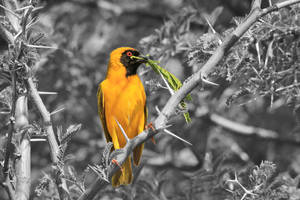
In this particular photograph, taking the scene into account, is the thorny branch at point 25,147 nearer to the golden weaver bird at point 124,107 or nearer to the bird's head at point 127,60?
the golden weaver bird at point 124,107

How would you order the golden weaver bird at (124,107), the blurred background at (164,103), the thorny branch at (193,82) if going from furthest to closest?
the blurred background at (164,103) < the golden weaver bird at (124,107) < the thorny branch at (193,82)

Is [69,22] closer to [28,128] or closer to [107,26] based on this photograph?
[107,26]


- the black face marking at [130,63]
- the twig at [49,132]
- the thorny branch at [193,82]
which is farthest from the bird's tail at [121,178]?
the thorny branch at [193,82]

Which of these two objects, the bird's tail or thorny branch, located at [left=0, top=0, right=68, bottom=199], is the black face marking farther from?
thorny branch, located at [left=0, top=0, right=68, bottom=199]

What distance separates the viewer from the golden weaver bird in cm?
488

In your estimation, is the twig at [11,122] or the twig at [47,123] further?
the twig at [47,123]

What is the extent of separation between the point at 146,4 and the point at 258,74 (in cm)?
568

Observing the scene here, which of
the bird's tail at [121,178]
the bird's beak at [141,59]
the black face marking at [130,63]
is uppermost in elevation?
the bird's beak at [141,59]

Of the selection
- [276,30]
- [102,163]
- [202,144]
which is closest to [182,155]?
[202,144]

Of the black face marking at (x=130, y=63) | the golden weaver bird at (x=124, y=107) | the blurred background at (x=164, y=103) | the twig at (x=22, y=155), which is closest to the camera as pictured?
the twig at (x=22, y=155)

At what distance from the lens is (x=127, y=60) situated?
5.34 meters

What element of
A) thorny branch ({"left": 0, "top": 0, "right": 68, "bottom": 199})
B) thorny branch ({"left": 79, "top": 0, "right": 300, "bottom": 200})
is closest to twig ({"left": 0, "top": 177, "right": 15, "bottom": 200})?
thorny branch ({"left": 0, "top": 0, "right": 68, "bottom": 199})

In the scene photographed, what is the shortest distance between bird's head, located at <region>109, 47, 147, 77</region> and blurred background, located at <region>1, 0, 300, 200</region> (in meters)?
0.14

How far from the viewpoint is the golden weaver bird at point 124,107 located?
192 inches
